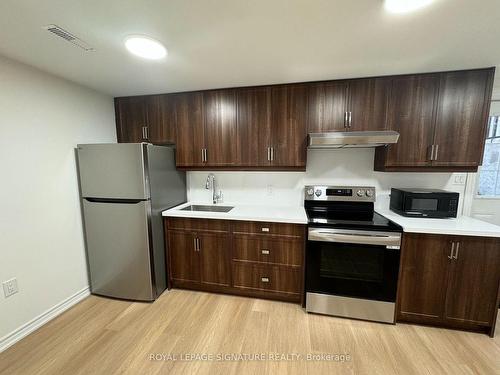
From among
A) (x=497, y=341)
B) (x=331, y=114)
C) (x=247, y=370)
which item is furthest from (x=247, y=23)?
(x=497, y=341)

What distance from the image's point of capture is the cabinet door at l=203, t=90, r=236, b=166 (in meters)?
2.33

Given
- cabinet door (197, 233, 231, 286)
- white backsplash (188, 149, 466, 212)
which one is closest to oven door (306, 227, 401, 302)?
white backsplash (188, 149, 466, 212)

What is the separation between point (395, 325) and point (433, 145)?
5.56ft

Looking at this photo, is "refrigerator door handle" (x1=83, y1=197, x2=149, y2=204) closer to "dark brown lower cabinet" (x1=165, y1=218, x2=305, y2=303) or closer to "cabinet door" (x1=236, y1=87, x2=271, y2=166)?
"dark brown lower cabinet" (x1=165, y1=218, x2=305, y2=303)

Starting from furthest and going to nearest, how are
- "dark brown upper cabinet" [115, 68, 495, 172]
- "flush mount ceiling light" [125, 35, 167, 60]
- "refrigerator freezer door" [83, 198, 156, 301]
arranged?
"refrigerator freezer door" [83, 198, 156, 301] < "dark brown upper cabinet" [115, 68, 495, 172] < "flush mount ceiling light" [125, 35, 167, 60]

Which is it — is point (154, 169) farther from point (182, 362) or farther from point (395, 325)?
point (395, 325)

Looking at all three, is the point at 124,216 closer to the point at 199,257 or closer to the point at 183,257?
the point at 183,257

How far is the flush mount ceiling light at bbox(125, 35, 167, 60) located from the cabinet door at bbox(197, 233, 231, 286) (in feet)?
5.49

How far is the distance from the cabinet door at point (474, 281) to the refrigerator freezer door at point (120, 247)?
278 centimetres

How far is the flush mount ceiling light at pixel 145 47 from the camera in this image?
4.61 ft

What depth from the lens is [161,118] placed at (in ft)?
8.15

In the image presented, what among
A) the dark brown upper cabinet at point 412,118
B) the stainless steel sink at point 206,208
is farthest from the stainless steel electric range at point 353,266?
the stainless steel sink at point 206,208

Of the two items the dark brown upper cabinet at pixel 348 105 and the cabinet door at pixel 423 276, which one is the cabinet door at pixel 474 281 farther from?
the dark brown upper cabinet at pixel 348 105

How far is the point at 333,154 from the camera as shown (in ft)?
7.92
